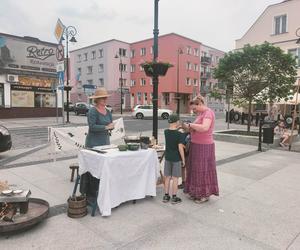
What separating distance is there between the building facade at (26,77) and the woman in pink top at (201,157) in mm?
20567

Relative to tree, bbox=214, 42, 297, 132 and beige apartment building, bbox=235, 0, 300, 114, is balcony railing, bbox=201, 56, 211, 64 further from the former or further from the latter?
tree, bbox=214, 42, 297, 132

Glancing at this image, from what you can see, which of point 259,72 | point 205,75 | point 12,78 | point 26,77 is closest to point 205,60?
point 205,75

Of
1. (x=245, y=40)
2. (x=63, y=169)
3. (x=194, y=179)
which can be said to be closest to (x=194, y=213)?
(x=194, y=179)

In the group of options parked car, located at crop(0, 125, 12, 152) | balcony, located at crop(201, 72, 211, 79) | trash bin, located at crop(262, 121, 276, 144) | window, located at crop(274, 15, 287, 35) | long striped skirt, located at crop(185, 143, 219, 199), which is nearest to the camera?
long striped skirt, located at crop(185, 143, 219, 199)

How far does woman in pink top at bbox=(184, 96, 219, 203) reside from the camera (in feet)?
14.0

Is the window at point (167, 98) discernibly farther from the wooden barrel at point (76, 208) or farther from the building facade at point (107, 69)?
the wooden barrel at point (76, 208)

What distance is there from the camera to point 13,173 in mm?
5941

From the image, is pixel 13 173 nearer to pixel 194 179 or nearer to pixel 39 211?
pixel 39 211

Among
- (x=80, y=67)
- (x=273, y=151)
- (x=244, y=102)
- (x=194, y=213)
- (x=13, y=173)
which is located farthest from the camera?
(x=80, y=67)

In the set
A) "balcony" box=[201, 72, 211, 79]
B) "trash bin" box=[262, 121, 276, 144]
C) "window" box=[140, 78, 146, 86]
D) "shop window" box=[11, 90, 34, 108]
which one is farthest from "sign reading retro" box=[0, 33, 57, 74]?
"balcony" box=[201, 72, 211, 79]

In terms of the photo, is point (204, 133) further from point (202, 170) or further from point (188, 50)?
point (188, 50)

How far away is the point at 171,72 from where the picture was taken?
40.1m

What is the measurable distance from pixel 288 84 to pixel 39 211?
10.7m

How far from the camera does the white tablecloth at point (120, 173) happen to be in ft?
12.5
